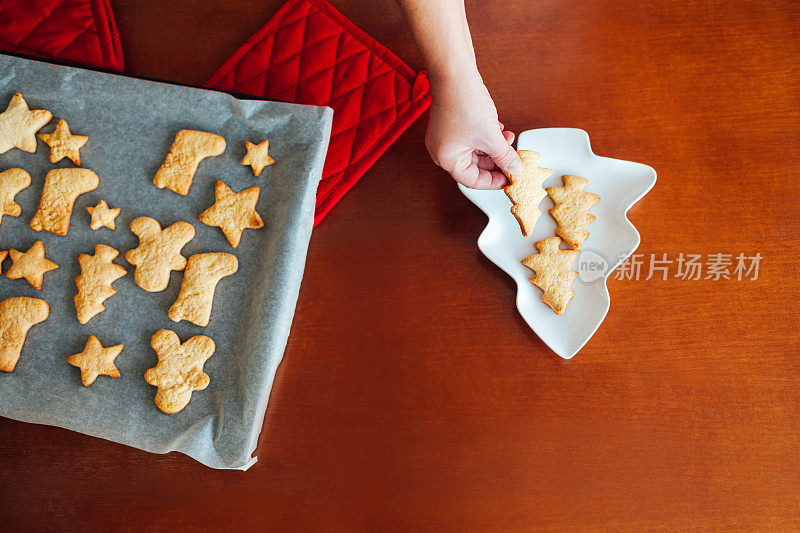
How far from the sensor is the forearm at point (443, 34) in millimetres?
684

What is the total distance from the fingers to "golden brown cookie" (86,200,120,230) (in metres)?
0.53

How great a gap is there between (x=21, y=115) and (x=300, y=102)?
434mm

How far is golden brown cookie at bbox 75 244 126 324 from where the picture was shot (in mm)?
746

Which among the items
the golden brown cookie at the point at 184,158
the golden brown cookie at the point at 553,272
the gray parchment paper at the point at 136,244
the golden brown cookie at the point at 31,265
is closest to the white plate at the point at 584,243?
the golden brown cookie at the point at 553,272

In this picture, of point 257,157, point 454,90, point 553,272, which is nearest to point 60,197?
point 257,157

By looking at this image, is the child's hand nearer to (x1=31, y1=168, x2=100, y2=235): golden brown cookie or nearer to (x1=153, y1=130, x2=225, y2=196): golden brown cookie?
(x1=153, y1=130, x2=225, y2=196): golden brown cookie

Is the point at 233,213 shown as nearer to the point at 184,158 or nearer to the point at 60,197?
the point at 184,158

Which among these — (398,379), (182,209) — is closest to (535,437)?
(398,379)

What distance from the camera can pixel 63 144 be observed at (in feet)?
2.59

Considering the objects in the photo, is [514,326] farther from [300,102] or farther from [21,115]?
[21,115]

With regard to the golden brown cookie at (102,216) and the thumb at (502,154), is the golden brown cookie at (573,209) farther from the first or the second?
the golden brown cookie at (102,216)

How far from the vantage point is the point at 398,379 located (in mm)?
768

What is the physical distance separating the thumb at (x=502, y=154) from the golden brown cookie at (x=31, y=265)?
26.9 inches

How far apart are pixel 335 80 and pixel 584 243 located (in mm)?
491
